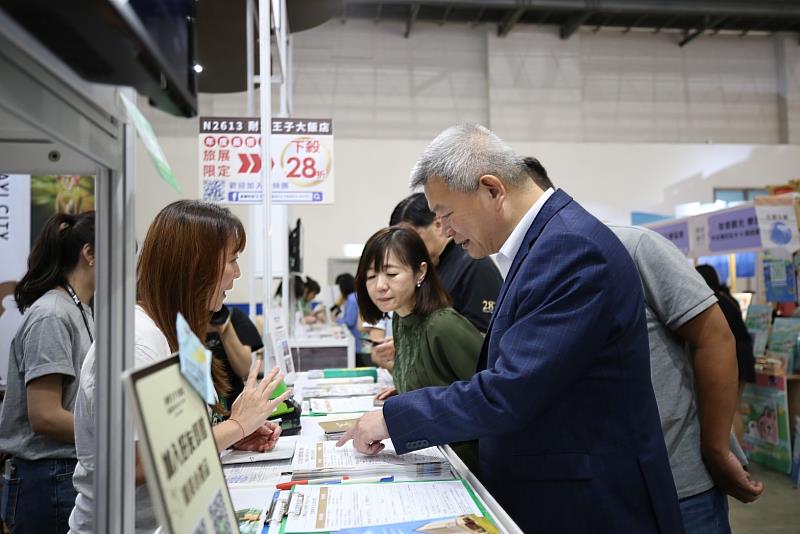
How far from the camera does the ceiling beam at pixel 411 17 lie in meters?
10.8

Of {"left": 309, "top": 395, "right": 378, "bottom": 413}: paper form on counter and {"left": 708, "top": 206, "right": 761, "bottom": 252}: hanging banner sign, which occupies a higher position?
{"left": 708, "top": 206, "right": 761, "bottom": 252}: hanging banner sign

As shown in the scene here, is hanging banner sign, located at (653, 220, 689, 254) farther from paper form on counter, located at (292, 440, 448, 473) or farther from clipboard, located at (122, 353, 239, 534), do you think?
clipboard, located at (122, 353, 239, 534)

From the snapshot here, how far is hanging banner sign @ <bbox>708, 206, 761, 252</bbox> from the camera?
15.9 ft

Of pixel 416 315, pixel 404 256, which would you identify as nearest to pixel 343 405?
pixel 416 315

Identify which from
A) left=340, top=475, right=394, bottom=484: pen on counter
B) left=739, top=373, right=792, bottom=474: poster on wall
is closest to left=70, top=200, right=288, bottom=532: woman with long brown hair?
left=340, top=475, right=394, bottom=484: pen on counter

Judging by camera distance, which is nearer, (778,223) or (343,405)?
(343,405)

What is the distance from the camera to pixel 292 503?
3.63 ft

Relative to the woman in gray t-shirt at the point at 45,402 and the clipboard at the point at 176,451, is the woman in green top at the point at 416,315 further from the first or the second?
the clipboard at the point at 176,451

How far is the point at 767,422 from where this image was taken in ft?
16.2

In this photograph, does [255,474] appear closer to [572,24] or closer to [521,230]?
[521,230]

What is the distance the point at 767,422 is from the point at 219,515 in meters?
5.39

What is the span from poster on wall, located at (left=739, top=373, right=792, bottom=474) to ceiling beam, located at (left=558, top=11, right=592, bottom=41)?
8.03 meters

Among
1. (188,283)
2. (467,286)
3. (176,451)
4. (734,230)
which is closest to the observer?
(176,451)

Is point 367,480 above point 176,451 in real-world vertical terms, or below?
below
